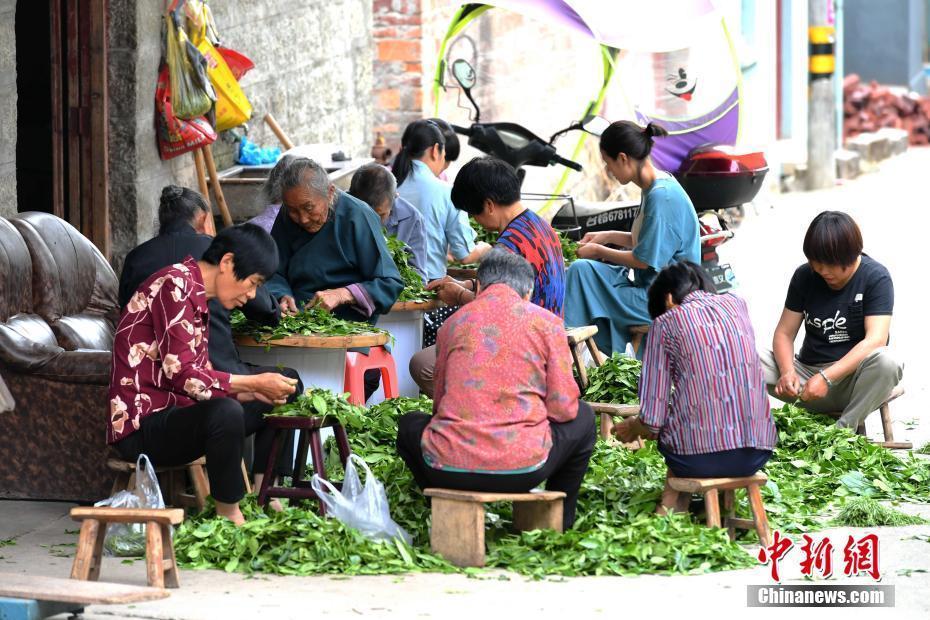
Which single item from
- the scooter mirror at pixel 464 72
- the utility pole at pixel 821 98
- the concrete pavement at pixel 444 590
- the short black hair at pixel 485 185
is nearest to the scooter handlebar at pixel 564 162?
the scooter mirror at pixel 464 72

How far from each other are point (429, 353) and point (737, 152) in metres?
4.64

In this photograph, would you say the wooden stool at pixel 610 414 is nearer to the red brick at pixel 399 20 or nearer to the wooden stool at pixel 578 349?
the wooden stool at pixel 578 349

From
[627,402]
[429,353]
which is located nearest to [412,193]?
[429,353]

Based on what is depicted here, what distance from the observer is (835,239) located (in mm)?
7539

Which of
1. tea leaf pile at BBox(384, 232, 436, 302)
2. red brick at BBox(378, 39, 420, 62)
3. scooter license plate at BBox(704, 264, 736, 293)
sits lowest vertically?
scooter license plate at BBox(704, 264, 736, 293)

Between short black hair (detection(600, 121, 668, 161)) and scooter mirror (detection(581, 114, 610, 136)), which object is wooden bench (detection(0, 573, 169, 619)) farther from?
scooter mirror (detection(581, 114, 610, 136))

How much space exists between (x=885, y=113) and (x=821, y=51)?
6855 mm

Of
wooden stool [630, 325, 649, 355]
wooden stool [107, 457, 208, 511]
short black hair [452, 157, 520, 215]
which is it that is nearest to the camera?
wooden stool [107, 457, 208, 511]

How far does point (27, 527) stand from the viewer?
6.56 m

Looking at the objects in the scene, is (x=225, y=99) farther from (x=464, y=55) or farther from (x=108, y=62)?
(x=464, y=55)

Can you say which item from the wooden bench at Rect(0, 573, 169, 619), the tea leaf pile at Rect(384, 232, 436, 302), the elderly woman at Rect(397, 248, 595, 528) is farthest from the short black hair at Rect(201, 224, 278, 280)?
the tea leaf pile at Rect(384, 232, 436, 302)

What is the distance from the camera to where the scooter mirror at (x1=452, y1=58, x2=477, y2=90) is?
40.3 ft

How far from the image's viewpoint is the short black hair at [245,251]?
240 inches

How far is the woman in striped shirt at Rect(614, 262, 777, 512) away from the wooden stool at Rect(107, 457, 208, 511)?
179cm
